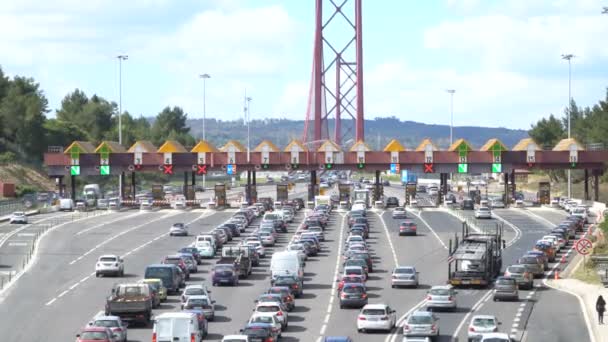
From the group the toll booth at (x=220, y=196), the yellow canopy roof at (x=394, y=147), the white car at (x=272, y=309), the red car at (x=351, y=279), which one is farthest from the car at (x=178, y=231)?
the white car at (x=272, y=309)

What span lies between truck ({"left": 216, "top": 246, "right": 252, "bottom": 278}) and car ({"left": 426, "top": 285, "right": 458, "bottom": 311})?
15762mm

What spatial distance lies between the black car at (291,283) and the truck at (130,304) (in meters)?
11.1

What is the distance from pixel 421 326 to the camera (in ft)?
158

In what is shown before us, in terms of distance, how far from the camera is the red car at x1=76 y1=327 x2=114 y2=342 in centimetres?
4422

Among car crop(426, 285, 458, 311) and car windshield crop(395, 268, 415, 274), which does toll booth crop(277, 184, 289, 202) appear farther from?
car crop(426, 285, 458, 311)

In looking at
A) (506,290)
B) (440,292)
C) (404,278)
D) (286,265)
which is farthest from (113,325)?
(404,278)

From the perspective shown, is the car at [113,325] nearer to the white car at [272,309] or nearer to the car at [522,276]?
the white car at [272,309]

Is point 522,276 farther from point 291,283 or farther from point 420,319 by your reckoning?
point 420,319

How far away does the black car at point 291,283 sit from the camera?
6341cm

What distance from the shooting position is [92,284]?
69.1 metres

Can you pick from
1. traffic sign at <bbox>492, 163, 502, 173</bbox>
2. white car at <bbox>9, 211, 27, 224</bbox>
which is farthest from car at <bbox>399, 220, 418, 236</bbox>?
traffic sign at <bbox>492, 163, 502, 173</bbox>

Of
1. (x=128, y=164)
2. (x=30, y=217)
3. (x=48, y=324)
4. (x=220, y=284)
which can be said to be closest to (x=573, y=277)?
(x=220, y=284)

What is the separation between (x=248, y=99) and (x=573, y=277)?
119 m

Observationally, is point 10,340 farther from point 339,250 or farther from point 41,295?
point 339,250
